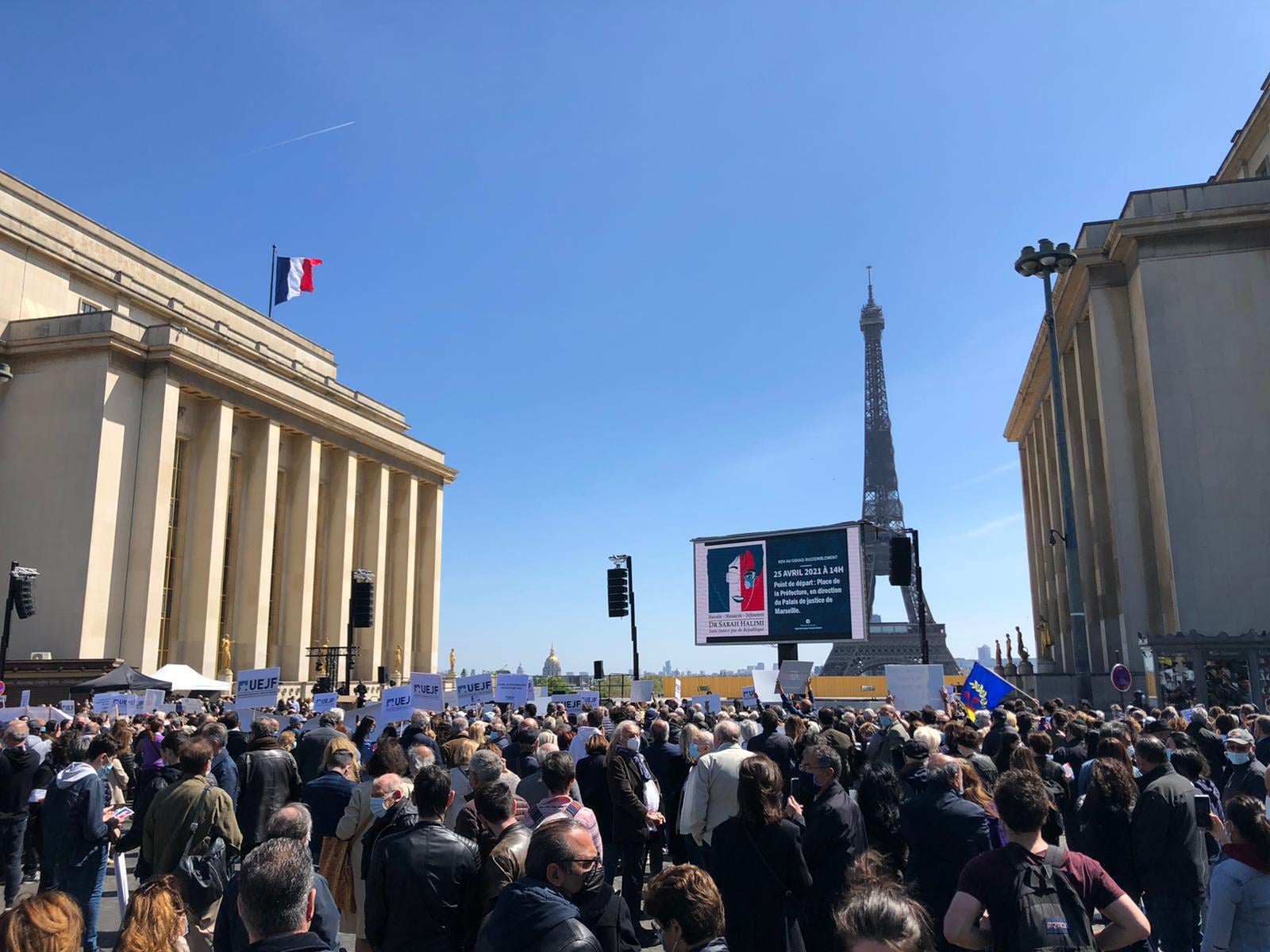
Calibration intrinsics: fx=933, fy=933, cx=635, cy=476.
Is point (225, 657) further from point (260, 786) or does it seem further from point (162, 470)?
point (260, 786)

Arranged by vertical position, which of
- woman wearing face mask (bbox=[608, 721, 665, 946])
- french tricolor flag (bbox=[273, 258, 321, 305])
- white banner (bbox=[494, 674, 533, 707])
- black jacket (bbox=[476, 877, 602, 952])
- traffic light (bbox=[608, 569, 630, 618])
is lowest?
woman wearing face mask (bbox=[608, 721, 665, 946])

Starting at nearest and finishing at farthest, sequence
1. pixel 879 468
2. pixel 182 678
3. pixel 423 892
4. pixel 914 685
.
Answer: pixel 423 892 < pixel 914 685 < pixel 182 678 < pixel 879 468

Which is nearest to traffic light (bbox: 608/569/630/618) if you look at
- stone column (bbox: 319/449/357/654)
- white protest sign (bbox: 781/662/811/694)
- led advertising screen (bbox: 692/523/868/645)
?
led advertising screen (bbox: 692/523/868/645)

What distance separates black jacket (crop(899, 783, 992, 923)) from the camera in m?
5.30

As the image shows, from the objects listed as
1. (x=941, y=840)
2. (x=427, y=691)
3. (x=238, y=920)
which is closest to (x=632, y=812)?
(x=941, y=840)

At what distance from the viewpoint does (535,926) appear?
3.45 m

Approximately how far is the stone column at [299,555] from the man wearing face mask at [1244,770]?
38.8 m

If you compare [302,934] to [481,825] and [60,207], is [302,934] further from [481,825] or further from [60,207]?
[60,207]

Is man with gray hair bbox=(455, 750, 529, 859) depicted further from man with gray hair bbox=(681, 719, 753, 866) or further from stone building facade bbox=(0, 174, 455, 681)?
stone building facade bbox=(0, 174, 455, 681)

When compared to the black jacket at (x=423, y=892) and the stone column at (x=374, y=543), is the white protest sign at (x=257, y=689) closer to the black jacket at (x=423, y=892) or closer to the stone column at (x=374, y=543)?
the black jacket at (x=423, y=892)

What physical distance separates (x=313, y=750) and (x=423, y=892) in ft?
19.0

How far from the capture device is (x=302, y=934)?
3.37 metres

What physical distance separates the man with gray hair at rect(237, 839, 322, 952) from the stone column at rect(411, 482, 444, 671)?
5029 centimetres

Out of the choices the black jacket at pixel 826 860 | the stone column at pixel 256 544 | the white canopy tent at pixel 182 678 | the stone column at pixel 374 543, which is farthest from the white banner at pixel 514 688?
the stone column at pixel 374 543
